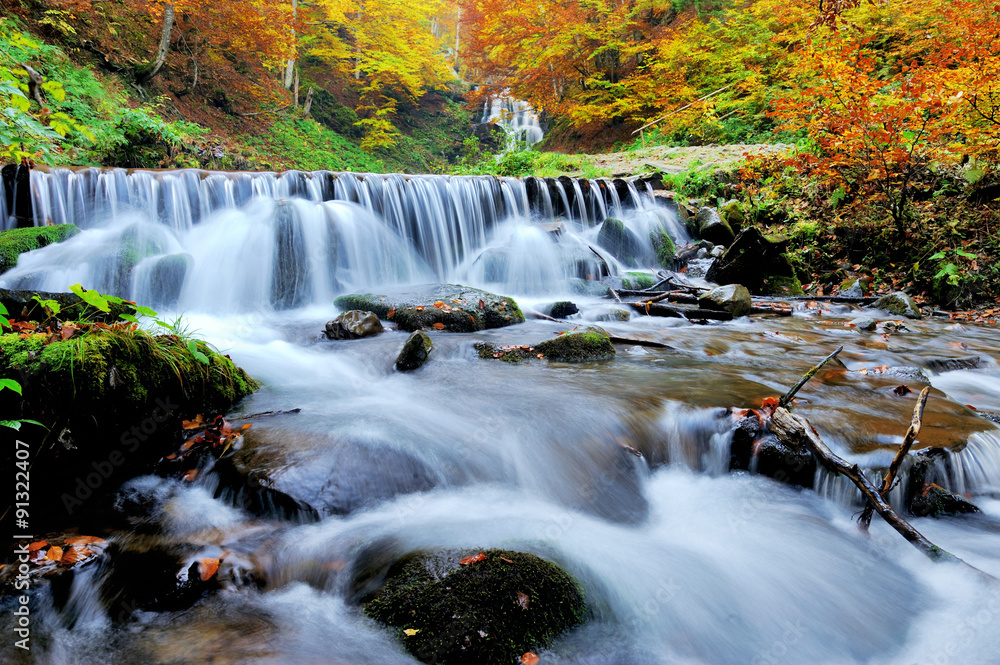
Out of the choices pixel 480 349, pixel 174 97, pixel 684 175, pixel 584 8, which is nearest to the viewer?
pixel 480 349

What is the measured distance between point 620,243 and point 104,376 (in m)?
10.3

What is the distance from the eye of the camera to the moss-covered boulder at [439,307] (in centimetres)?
662

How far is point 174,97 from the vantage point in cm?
1573

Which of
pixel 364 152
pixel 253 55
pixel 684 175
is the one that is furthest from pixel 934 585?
pixel 364 152

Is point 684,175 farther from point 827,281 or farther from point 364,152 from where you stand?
point 364,152

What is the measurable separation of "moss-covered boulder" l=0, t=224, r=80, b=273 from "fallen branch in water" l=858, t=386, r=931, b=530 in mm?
9241

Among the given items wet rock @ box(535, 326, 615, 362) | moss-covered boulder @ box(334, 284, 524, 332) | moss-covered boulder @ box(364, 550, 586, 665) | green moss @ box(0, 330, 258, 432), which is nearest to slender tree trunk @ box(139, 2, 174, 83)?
moss-covered boulder @ box(334, 284, 524, 332)

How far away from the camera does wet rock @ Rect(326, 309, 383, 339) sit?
247 inches

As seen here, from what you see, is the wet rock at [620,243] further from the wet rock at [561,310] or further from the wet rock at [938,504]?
the wet rock at [938,504]

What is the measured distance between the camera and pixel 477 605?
6.28 ft

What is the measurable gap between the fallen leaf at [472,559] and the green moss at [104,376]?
88.2 inches

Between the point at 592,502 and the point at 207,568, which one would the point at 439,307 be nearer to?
the point at 592,502

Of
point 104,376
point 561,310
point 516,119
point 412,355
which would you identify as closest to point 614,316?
point 561,310

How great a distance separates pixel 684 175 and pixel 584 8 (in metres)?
10.8
